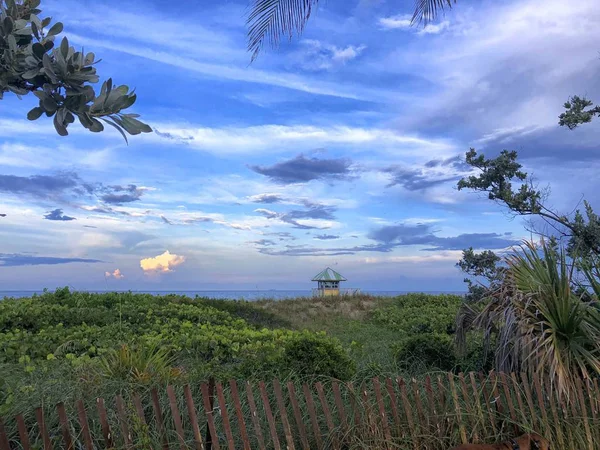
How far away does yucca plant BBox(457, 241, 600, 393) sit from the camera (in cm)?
570

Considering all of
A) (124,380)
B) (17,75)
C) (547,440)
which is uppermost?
(17,75)

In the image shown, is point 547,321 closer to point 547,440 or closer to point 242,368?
point 547,440

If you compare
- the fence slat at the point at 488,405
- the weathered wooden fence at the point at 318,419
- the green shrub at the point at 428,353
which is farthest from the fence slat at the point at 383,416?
the green shrub at the point at 428,353

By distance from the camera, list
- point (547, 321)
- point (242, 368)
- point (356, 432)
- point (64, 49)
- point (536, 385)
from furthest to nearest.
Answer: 1. point (242, 368)
2. point (547, 321)
3. point (536, 385)
4. point (356, 432)
5. point (64, 49)

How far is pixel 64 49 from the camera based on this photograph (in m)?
2.56

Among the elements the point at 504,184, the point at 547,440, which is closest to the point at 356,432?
the point at 547,440

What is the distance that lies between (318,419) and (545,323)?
2713mm

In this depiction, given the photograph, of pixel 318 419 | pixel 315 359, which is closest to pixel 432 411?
pixel 318 419

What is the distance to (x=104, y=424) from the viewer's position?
12.8 ft

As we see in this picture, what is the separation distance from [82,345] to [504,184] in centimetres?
719

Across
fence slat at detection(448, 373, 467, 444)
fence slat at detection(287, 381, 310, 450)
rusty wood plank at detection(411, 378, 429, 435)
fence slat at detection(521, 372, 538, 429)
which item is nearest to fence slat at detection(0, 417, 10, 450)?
fence slat at detection(287, 381, 310, 450)

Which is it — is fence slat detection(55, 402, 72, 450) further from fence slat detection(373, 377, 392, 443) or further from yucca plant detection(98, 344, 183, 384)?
fence slat detection(373, 377, 392, 443)

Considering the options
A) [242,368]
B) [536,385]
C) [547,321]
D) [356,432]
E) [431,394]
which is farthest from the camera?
[242,368]

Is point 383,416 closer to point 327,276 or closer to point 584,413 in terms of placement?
point 584,413
